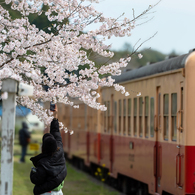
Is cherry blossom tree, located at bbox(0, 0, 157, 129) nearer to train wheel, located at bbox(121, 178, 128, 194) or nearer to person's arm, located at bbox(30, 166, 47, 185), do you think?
person's arm, located at bbox(30, 166, 47, 185)

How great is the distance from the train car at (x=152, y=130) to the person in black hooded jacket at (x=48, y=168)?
3120mm

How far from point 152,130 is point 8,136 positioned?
589cm

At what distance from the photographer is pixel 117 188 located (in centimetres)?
1453

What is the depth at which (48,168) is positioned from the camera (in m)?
5.57

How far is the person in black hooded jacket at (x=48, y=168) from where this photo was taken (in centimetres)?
556

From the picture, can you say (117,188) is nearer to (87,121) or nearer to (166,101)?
(87,121)

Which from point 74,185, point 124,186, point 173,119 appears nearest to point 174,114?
point 173,119

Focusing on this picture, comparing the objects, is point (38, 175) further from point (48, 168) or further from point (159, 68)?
point (159, 68)

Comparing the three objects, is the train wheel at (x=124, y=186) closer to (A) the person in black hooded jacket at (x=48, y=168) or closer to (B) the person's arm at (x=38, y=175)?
(A) the person in black hooded jacket at (x=48, y=168)

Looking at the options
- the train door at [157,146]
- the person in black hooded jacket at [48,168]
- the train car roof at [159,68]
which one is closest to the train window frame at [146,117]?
the train car roof at [159,68]

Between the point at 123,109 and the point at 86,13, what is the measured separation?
243 inches

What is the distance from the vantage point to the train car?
325 inches

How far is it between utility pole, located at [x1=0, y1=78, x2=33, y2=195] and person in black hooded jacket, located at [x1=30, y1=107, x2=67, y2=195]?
83 centimetres

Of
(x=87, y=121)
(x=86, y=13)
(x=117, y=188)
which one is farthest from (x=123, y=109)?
(x=86, y=13)
